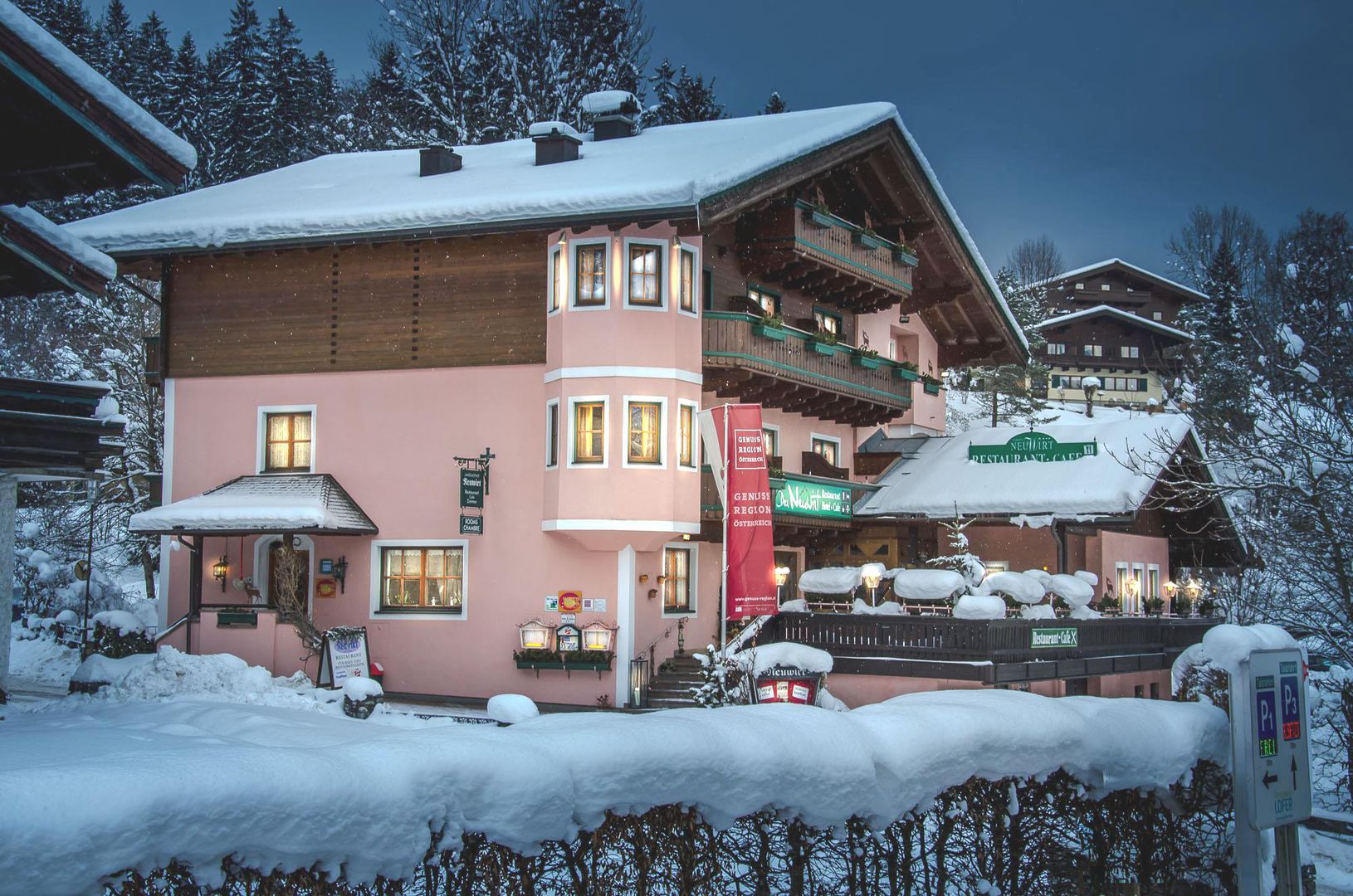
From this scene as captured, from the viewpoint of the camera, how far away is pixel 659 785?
729cm

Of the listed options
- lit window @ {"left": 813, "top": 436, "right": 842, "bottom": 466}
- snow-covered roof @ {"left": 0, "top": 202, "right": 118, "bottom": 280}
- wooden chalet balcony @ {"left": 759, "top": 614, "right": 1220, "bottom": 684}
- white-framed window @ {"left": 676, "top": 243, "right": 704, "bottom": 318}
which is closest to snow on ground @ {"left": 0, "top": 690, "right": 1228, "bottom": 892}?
snow-covered roof @ {"left": 0, "top": 202, "right": 118, "bottom": 280}

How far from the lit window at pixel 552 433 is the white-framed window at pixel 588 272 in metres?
1.99

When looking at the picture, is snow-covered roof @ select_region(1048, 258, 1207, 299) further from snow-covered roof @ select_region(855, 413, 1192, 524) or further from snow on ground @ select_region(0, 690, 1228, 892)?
snow on ground @ select_region(0, 690, 1228, 892)

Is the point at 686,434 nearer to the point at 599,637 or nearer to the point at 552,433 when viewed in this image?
the point at 552,433

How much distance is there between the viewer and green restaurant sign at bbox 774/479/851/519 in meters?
27.4

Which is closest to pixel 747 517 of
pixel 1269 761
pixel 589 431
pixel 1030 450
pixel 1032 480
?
pixel 589 431

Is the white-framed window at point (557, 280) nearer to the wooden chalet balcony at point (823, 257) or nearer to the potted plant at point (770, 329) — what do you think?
the potted plant at point (770, 329)

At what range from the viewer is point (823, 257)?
28.3 meters

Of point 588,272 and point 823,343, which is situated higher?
point 588,272

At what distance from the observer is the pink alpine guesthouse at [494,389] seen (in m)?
24.9

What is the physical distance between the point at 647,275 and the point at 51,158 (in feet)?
48.4

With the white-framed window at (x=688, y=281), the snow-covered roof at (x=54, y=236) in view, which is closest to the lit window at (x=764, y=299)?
the white-framed window at (x=688, y=281)

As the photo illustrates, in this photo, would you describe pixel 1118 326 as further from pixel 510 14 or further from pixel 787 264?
pixel 787 264

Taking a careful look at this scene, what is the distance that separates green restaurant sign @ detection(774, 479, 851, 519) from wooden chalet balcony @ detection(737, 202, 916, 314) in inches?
189
